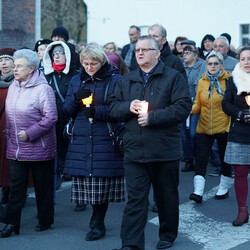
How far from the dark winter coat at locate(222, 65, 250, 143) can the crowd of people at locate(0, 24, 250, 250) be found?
0.04 feet

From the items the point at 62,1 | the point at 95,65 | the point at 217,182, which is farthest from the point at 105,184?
the point at 62,1

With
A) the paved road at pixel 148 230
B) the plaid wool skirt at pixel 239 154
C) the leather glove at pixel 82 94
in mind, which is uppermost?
the leather glove at pixel 82 94

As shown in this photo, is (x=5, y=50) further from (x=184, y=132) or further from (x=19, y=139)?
(x=184, y=132)

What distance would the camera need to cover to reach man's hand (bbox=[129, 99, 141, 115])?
5.67 m

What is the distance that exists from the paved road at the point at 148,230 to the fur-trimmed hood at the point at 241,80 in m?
1.48

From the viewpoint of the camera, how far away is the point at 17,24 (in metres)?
19.8

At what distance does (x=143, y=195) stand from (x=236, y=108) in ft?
5.52

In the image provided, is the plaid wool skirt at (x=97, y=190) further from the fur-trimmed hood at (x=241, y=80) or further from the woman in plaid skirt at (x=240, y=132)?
the fur-trimmed hood at (x=241, y=80)

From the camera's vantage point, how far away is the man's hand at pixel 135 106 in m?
5.67

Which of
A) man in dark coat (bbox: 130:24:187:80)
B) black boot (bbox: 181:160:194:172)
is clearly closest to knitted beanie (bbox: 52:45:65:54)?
man in dark coat (bbox: 130:24:187:80)

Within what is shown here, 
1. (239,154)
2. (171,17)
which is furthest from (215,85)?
(171,17)

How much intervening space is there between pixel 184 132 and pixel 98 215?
4.35 meters

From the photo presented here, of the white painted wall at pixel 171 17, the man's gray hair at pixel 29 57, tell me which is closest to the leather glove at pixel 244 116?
the man's gray hair at pixel 29 57

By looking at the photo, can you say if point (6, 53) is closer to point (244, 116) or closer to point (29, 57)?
point (29, 57)
